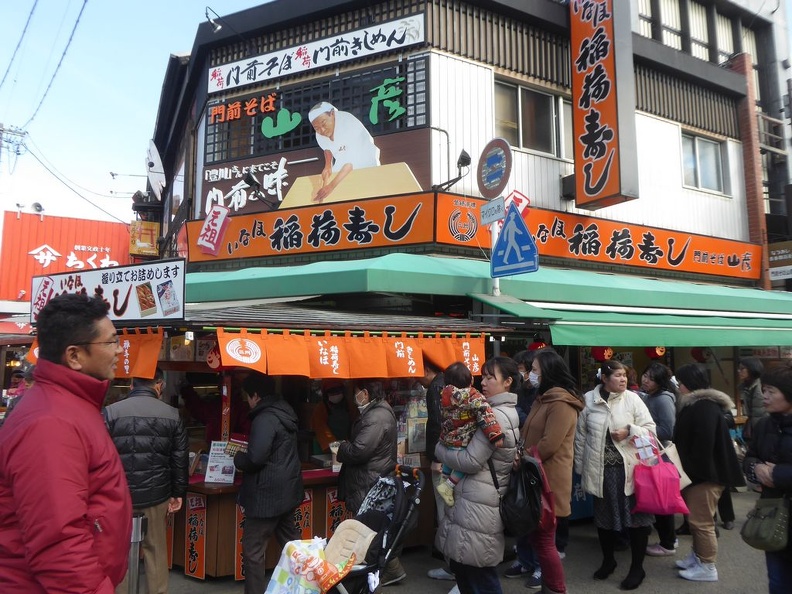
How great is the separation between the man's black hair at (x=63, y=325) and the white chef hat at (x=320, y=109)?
29.6 ft

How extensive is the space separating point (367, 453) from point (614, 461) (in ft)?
8.01

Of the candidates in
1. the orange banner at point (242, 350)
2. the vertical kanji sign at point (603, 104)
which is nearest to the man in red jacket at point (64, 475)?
the orange banner at point (242, 350)

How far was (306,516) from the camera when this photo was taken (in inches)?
253

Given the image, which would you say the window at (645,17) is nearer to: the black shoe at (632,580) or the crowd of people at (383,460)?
the crowd of people at (383,460)

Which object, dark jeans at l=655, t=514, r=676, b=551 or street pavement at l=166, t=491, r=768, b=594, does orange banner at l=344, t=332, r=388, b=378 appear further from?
Result: dark jeans at l=655, t=514, r=676, b=551

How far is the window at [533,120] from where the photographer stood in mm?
11398

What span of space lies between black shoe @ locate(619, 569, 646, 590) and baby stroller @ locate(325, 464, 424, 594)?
93.0 inches

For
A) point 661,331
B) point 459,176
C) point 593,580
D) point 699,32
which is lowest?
point 593,580

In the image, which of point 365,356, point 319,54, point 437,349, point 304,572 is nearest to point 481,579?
point 304,572

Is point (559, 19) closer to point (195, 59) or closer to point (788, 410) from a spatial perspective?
point (195, 59)

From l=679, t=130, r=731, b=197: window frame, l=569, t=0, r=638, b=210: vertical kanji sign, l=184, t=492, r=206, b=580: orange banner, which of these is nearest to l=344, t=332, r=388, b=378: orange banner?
l=184, t=492, r=206, b=580: orange banner

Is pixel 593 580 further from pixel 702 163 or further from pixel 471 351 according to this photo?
pixel 702 163

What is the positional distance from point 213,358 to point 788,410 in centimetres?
479

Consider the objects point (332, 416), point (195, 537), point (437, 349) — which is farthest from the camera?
point (332, 416)
